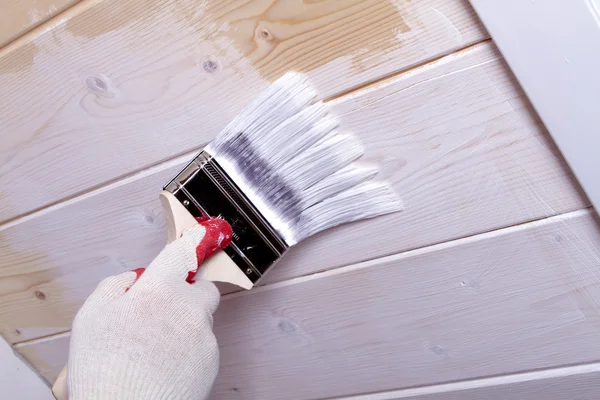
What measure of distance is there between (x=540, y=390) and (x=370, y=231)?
1.10 feet

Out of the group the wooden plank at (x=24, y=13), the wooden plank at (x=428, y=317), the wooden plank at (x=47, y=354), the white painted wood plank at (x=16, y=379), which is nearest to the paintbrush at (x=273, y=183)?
the wooden plank at (x=428, y=317)

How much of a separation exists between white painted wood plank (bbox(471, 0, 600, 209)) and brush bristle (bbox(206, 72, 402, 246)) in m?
0.20

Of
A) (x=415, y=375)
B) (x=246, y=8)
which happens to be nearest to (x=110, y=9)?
(x=246, y=8)

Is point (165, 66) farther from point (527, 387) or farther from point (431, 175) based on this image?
point (527, 387)

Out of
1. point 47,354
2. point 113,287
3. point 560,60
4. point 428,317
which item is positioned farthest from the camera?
point 47,354

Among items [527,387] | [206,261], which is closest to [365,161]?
[206,261]

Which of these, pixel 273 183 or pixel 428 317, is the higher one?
pixel 273 183

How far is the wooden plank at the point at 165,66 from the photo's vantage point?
68cm

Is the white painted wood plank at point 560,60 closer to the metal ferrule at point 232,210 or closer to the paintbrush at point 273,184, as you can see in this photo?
the paintbrush at point 273,184

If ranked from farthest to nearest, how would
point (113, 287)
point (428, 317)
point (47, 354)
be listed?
point (47, 354), point (428, 317), point (113, 287)

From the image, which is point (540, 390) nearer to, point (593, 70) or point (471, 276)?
point (471, 276)

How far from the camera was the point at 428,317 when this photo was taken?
0.87 meters

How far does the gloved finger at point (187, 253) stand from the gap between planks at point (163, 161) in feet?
0.36

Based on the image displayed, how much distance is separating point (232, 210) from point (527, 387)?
47 centimetres
